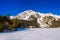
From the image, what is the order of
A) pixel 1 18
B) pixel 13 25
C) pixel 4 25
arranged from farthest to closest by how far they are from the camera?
1. pixel 13 25
2. pixel 1 18
3. pixel 4 25

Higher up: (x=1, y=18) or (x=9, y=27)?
(x=1, y=18)

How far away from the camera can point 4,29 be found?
1934 cm

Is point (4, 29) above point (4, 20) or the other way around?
the other way around

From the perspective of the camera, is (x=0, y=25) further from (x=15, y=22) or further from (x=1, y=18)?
(x=15, y=22)

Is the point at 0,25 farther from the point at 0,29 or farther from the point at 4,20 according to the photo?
the point at 4,20

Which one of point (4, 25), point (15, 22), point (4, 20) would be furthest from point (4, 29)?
point (15, 22)

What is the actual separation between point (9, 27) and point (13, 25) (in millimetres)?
1725

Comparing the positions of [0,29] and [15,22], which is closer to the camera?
[0,29]

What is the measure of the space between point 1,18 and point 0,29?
3271 millimetres

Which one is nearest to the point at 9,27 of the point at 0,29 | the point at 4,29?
the point at 4,29

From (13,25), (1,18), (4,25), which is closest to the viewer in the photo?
(4,25)

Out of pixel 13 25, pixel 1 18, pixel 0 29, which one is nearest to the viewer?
pixel 0 29

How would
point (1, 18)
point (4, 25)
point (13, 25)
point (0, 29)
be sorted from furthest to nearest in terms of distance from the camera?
point (13, 25)
point (1, 18)
point (4, 25)
point (0, 29)

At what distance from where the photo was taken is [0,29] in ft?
Result: 58.5
